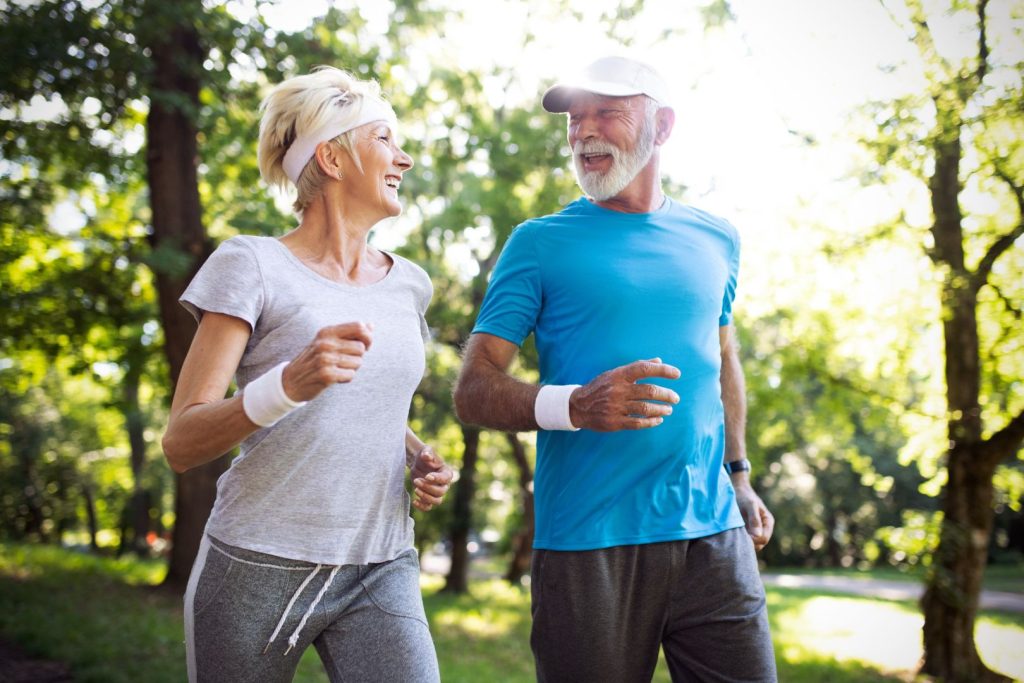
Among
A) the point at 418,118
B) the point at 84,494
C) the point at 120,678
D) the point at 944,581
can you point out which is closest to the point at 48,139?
the point at 418,118

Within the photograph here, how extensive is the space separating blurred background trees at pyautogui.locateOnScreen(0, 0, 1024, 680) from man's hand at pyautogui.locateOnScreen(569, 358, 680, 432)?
6.97 meters

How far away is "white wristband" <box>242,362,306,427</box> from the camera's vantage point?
2070 mm

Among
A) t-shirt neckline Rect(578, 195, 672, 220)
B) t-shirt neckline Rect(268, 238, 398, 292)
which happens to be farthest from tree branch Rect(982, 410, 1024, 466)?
t-shirt neckline Rect(268, 238, 398, 292)

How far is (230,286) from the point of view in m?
2.31

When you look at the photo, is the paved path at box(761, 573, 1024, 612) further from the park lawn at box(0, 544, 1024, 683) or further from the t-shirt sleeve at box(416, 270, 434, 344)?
the t-shirt sleeve at box(416, 270, 434, 344)

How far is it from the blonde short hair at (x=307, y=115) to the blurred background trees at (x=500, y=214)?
695 cm

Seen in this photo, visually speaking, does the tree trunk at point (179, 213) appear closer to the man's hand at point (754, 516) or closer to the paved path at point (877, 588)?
the man's hand at point (754, 516)

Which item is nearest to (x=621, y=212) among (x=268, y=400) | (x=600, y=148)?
(x=600, y=148)

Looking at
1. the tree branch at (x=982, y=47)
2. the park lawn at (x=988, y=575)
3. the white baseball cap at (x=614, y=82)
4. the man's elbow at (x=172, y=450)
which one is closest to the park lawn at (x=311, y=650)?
the man's elbow at (x=172, y=450)

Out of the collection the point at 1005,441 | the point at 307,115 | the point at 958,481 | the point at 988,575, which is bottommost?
the point at 988,575

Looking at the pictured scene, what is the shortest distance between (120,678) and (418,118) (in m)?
10.7

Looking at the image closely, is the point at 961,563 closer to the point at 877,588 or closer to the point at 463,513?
the point at 463,513

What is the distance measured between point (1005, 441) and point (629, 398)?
8.97 metres

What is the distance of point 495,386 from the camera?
2.71 meters
